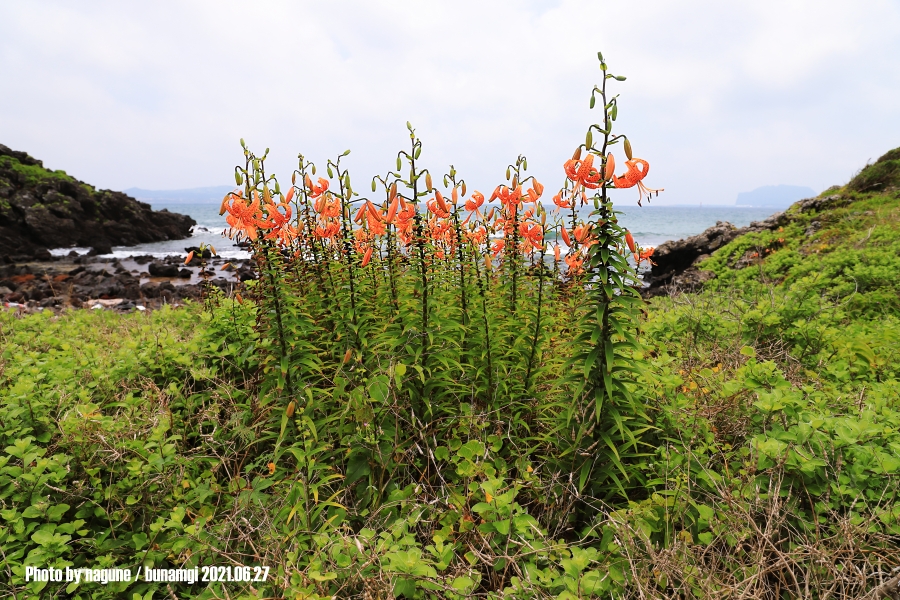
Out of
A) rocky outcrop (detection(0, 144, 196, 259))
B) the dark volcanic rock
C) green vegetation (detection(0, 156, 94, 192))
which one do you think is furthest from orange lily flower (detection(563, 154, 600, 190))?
green vegetation (detection(0, 156, 94, 192))

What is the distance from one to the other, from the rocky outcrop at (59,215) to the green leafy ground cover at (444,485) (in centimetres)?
2521

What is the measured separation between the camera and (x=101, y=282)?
1548 cm

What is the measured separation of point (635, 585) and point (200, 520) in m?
2.00

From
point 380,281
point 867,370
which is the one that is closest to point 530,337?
point 380,281

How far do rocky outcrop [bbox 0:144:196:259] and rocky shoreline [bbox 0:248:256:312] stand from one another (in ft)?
11.9

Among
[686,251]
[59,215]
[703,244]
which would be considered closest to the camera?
[703,244]

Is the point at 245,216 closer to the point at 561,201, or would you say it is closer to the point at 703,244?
the point at 561,201

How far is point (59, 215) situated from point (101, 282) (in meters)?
14.3

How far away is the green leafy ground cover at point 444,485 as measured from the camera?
181 cm

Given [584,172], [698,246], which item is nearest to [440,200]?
[584,172]

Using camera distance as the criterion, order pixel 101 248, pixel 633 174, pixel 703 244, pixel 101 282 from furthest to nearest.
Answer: pixel 101 248 < pixel 101 282 < pixel 703 244 < pixel 633 174

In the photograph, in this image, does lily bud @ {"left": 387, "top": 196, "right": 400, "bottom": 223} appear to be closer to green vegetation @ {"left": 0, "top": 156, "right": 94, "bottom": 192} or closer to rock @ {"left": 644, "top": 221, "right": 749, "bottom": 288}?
rock @ {"left": 644, "top": 221, "right": 749, "bottom": 288}

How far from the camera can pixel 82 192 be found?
90.6 ft

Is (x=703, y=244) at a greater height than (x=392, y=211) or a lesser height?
lesser
